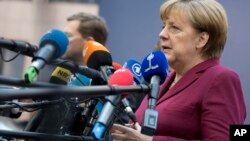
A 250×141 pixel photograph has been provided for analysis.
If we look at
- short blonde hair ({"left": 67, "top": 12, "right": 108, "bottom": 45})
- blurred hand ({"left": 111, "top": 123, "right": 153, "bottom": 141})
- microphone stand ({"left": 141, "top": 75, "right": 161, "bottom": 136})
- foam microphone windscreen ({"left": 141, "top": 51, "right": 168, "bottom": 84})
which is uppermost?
short blonde hair ({"left": 67, "top": 12, "right": 108, "bottom": 45})

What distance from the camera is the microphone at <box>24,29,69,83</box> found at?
1.04m

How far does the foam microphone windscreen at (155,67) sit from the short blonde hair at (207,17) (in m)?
0.45

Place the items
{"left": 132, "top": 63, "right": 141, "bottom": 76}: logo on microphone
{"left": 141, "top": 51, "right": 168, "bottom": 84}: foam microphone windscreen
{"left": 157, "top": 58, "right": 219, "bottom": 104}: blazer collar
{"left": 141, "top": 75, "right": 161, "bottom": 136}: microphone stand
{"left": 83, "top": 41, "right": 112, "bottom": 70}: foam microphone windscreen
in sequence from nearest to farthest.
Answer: {"left": 141, "top": 75, "right": 161, "bottom": 136}: microphone stand < {"left": 141, "top": 51, "right": 168, "bottom": 84}: foam microphone windscreen < {"left": 83, "top": 41, "right": 112, "bottom": 70}: foam microphone windscreen < {"left": 132, "top": 63, "right": 141, "bottom": 76}: logo on microphone < {"left": 157, "top": 58, "right": 219, "bottom": 104}: blazer collar

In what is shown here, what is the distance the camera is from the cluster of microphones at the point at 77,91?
1.04 m

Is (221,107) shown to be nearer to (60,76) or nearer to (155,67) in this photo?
(155,67)

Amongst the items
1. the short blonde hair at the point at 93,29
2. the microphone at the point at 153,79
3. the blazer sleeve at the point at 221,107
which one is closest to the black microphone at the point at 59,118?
the microphone at the point at 153,79

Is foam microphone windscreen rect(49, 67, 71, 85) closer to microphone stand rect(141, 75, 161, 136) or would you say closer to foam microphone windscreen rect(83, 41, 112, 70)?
foam microphone windscreen rect(83, 41, 112, 70)

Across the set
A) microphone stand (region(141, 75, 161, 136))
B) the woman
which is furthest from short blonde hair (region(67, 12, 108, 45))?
microphone stand (region(141, 75, 161, 136))

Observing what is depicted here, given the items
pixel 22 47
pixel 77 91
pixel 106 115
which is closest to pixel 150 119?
pixel 106 115

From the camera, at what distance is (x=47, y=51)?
110 cm

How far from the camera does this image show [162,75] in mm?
1363

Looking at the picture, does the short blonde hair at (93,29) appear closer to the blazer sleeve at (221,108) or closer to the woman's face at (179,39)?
the woman's face at (179,39)

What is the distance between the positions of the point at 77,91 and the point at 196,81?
32.9 inches

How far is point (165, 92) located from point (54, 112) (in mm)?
515
